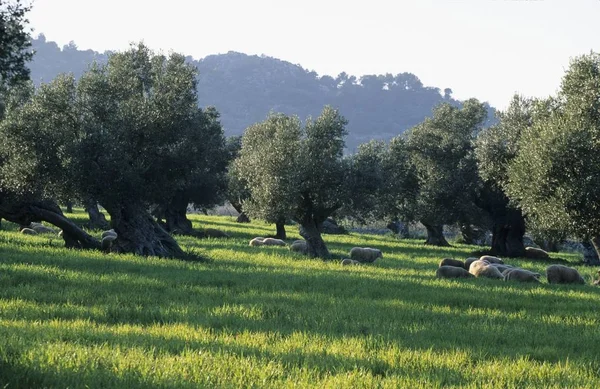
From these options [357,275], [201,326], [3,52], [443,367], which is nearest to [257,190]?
[357,275]

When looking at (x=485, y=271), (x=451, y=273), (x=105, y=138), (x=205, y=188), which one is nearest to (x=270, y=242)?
(x=205, y=188)

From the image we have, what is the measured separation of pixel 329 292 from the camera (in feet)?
62.3

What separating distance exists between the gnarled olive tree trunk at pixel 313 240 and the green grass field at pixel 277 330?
39.2ft

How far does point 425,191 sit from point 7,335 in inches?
1763

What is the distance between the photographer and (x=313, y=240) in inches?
1415

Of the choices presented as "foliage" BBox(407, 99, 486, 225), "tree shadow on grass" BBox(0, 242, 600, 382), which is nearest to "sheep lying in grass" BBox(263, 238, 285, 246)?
"foliage" BBox(407, 99, 486, 225)

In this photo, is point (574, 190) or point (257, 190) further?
point (257, 190)

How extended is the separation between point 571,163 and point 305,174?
13.4 metres

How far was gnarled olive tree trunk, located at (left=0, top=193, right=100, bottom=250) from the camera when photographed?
2991 cm

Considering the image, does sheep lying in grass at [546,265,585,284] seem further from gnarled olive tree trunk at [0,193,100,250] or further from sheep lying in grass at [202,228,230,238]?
sheep lying in grass at [202,228,230,238]

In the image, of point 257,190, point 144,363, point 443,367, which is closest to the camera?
point 144,363

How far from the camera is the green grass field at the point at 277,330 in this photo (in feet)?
29.4

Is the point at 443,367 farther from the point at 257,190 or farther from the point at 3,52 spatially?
the point at 257,190

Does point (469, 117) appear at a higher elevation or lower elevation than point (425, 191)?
higher
